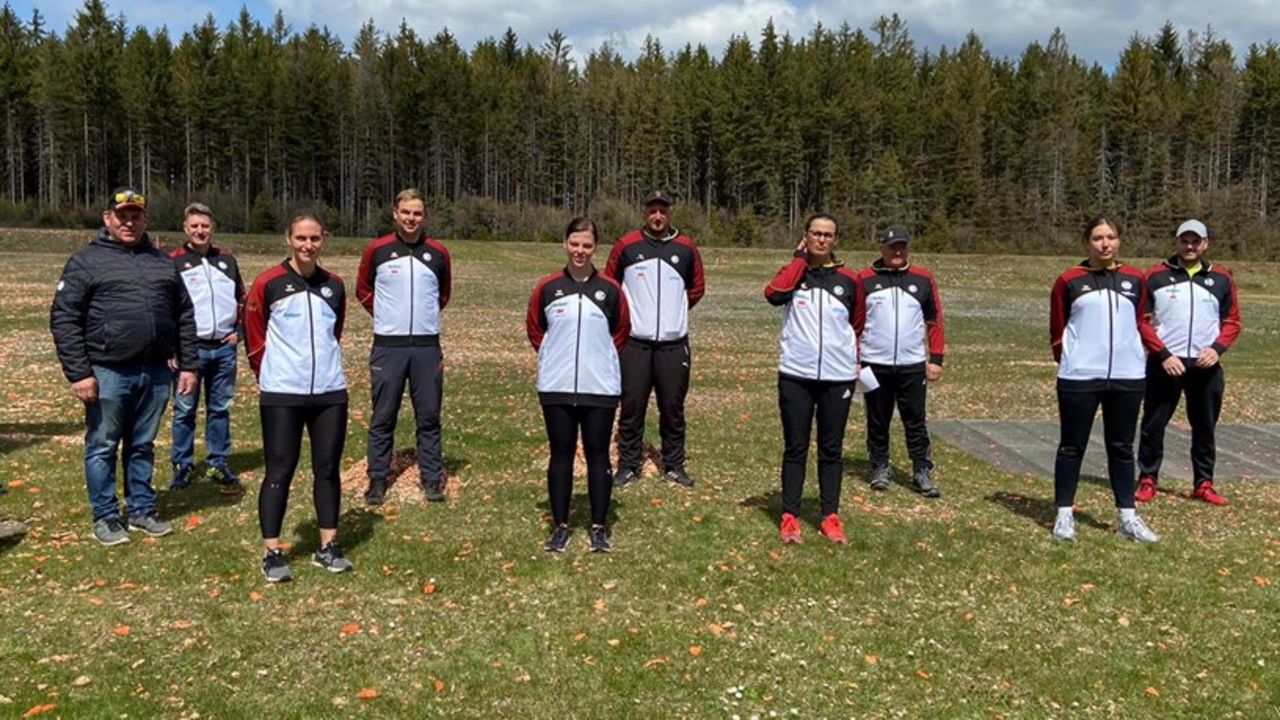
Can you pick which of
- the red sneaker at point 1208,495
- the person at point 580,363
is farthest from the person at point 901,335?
the person at point 580,363

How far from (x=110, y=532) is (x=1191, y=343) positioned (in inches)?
337

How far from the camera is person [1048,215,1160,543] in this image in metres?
6.71

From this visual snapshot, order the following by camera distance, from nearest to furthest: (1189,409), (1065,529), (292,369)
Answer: (292,369)
(1065,529)
(1189,409)

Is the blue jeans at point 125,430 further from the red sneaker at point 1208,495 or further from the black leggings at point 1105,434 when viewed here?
the red sneaker at point 1208,495

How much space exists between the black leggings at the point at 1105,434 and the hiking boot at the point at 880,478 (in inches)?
65.0

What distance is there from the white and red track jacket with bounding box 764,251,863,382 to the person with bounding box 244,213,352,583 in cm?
295

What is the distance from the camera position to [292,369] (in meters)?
5.70

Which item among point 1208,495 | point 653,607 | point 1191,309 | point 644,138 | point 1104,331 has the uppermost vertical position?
point 644,138

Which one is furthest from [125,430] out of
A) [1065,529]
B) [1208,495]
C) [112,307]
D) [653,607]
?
[1208,495]

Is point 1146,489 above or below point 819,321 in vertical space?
below

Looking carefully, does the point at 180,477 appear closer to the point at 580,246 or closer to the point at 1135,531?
the point at 580,246

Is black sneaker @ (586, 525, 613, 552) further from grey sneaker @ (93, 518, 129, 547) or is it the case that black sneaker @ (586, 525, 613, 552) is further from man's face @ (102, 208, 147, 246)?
man's face @ (102, 208, 147, 246)

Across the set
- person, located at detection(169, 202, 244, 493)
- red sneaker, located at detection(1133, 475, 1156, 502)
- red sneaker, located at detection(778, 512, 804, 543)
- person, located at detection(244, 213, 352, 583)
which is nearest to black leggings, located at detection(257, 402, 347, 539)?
person, located at detection(244, 213, 352, 583)

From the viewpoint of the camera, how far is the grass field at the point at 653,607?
14.8ft
